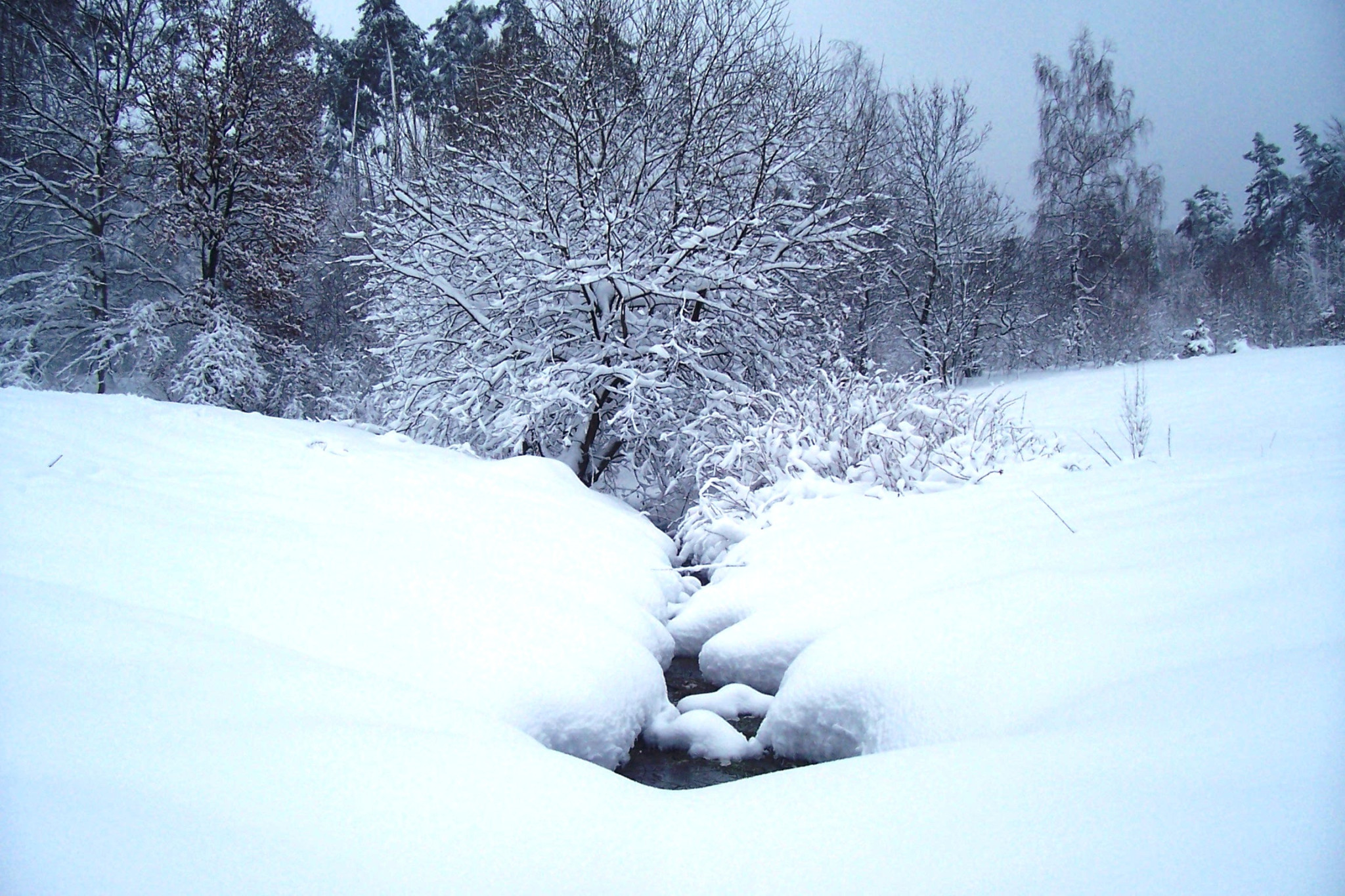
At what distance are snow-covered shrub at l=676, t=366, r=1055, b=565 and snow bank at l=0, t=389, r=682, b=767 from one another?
1221 mm

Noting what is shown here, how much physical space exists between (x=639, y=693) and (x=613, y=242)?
6.08m

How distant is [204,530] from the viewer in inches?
94.3

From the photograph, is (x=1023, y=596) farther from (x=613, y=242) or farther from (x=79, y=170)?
(x=79, y=170)

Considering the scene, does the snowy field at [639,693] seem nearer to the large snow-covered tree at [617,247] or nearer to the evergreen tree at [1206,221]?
the large snow-covered tree at [617,247]

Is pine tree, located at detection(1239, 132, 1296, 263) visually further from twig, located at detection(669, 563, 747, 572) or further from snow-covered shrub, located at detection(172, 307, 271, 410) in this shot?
snow-covered shrub, located at detection(172, 307, 271, 410)

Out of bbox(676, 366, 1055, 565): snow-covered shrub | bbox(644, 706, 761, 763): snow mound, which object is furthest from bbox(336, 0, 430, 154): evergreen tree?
bbox(644, 706, 761, 763): snow mound

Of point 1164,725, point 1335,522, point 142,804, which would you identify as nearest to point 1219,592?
point 1335,522

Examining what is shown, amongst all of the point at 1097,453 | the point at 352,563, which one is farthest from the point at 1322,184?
the point at 352,563

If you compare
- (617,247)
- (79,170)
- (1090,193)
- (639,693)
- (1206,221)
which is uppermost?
(1206,221)

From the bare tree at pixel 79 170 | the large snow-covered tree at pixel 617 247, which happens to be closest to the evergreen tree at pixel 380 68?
the bare tree at pixel 79 170

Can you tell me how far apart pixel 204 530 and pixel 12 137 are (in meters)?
14.6

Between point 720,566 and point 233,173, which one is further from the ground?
point 233,173

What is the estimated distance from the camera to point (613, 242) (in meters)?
7.57

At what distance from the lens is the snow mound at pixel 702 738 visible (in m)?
2.43
